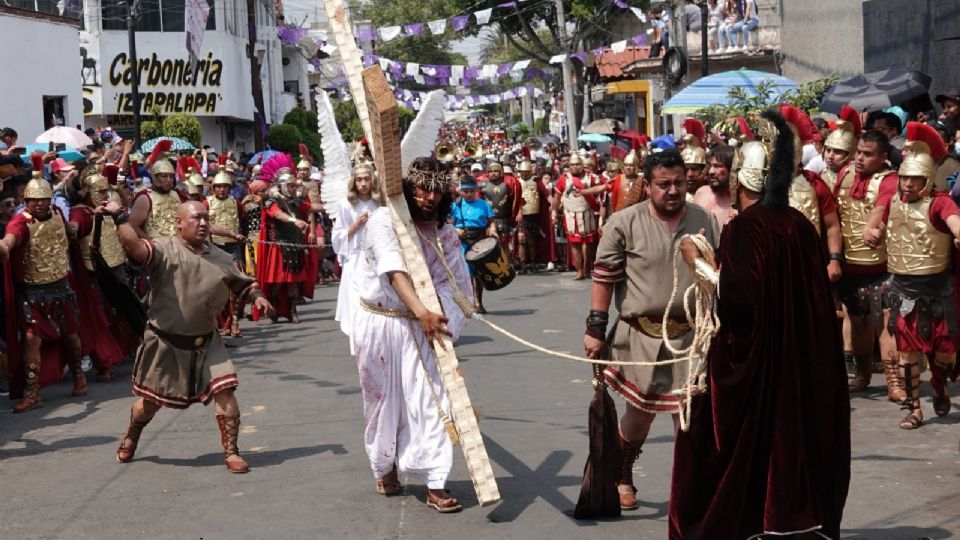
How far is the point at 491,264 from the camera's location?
8320mm

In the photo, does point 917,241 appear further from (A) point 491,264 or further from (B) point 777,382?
(B) point 777,382

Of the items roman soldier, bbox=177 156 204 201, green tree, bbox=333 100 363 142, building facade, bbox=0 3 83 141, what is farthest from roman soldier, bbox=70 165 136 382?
green tree, bbox=333 100 363 142

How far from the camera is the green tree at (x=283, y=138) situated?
44531mm

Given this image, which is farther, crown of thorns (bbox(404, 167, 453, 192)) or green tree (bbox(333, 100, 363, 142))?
green tree (bbox(333, 100, 363, 142))

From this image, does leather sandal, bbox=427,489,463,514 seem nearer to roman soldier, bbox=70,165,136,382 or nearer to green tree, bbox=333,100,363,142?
roman soldier, bbox=70,165,136,382

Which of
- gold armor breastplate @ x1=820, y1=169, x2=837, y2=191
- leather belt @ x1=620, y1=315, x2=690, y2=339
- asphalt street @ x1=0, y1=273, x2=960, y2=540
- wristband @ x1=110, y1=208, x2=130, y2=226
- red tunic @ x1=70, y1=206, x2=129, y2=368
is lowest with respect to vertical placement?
asphalt street @ x1=0, y1=273, x2=960, y2=540

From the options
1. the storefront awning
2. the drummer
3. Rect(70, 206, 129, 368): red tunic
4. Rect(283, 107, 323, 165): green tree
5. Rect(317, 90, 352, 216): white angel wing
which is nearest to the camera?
Rect(317, 90, 352, 216): white angel wing

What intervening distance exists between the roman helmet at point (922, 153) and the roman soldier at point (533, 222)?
1385 centimetres

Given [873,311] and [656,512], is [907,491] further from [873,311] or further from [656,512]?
[873,311]

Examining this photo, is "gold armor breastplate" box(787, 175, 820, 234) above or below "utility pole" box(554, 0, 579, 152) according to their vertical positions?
below

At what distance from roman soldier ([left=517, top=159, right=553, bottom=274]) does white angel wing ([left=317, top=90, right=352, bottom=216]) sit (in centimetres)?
1337

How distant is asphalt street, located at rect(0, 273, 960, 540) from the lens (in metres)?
6.89

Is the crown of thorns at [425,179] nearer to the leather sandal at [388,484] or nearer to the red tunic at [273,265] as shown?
the leather sandal at [388,484]

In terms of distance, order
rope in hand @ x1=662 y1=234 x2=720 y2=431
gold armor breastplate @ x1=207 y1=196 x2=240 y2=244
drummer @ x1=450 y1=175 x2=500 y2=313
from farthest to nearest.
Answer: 1. drummer @ x1=450 y1=175 x2=500 y2=313
2. gold armor breastplate @ x1=207 y1=196 x2=240 y2=244
3. rope in hand @ x1=662 y1=234 x2=720 y2=431
